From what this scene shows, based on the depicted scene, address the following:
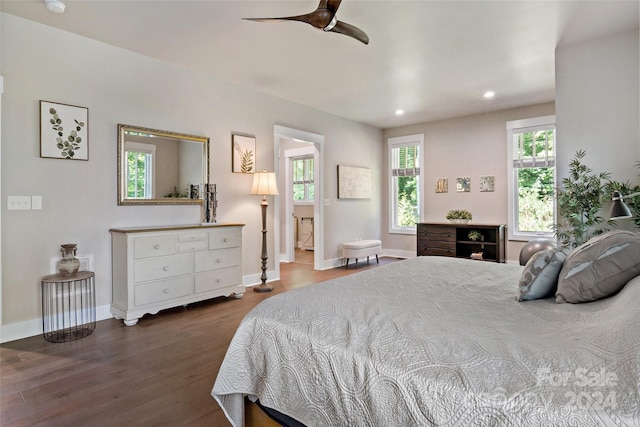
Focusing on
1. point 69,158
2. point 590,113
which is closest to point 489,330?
point 590,113

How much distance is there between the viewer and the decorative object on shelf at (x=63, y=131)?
3125 millimetres

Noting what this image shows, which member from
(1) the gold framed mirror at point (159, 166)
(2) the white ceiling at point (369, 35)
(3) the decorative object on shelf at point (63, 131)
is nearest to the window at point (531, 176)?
(2) the white ceiling at point (369, 35)

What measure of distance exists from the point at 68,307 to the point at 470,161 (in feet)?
20.6

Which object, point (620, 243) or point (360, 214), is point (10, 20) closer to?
point (620, 243)

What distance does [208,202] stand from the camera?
14.1 feet

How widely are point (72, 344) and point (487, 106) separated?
6311mm

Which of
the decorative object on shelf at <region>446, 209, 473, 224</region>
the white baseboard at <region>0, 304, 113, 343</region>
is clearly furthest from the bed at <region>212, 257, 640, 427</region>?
the decorative object on shelf at <region>446, 209, 473, 224</region>

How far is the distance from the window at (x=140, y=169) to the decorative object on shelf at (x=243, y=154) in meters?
1.03

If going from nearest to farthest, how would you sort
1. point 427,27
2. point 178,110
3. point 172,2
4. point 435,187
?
point 172,2 < point 427,27 < point 178,110 < point 435,187

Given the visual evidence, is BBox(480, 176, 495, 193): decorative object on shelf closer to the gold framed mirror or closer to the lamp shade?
the lamp shade

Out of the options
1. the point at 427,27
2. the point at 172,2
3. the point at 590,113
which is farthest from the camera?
the point at 590,113

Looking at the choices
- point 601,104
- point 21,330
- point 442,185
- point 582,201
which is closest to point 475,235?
point 442,185

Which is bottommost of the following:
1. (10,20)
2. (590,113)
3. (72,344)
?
(72,344)

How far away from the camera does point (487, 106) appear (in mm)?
5812
